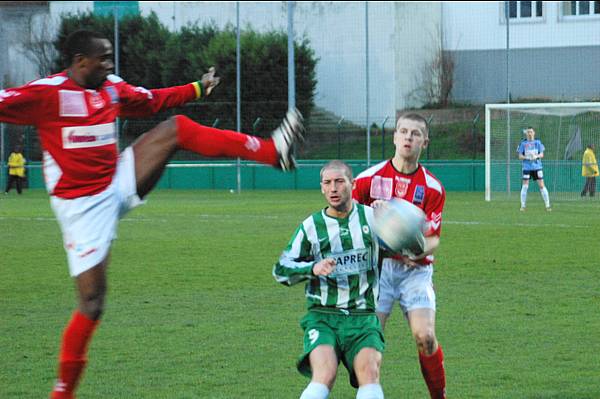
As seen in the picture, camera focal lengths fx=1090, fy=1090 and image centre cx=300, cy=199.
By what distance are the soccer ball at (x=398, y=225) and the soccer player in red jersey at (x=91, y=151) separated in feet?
2.14

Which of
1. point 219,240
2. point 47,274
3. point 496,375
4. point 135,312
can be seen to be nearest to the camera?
point 496,375

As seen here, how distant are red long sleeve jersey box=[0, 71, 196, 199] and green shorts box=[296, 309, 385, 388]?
1.54 m

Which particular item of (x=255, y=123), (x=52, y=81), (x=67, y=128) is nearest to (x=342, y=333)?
(x=67, y=128)

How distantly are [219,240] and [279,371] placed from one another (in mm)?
10384

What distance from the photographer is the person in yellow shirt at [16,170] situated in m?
36.8

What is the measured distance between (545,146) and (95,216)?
2500cm

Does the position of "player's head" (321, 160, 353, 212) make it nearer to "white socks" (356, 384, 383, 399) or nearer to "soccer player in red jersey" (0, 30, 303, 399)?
"soccer player in red jersey" (0, 30, 303, 399)

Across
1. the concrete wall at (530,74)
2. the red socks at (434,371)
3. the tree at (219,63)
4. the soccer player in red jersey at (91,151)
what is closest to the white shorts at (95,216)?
the soccer player in red jersey at (91,151)

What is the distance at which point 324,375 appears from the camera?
5.80m

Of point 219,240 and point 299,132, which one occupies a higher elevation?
point 299,132

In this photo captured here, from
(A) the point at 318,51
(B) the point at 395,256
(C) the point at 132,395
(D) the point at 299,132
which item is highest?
(A) the point at 318,51

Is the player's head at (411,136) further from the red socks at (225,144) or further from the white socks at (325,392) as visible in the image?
the white socks at (325,392)

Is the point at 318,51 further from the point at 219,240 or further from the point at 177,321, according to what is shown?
the point at 177,321

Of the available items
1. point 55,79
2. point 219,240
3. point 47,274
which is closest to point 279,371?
point 55,79
